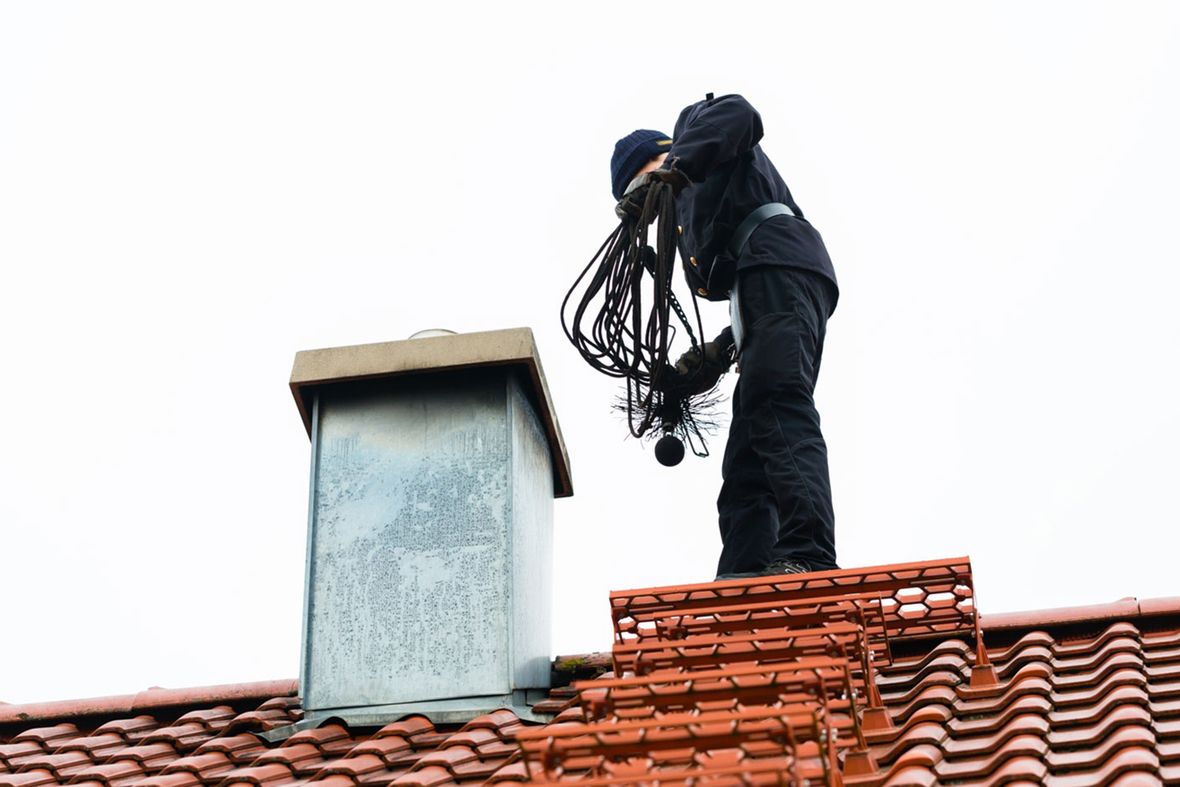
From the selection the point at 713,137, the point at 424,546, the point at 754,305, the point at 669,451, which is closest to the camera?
the point at 424,546

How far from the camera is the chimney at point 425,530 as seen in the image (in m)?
4.92

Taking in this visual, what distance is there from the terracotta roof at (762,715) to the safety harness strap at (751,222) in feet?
4.99

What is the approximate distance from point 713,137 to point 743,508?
1.31 m

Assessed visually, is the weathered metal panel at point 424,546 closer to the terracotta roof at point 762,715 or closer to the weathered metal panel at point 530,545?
the weathered metal panel at point 530,545

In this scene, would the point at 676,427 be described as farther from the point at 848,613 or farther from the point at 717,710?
the point at 717,710

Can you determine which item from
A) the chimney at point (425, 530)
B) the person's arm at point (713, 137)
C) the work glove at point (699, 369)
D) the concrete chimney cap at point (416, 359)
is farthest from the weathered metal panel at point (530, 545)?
the person's arm at point (713, 137)

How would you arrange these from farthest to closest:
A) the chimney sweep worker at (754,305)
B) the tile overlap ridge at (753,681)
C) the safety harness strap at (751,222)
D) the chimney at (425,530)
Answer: the safety harness strap at (751,222) → the chimney sweep worker at (754,305) → the chimney at (425,530) → the tile overlap ridge at (753,681)

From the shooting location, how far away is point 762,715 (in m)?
2.89

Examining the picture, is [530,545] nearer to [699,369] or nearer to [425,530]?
[425,530]

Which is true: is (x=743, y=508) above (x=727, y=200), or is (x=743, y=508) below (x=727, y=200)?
below

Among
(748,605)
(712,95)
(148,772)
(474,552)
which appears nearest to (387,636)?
(474,552)

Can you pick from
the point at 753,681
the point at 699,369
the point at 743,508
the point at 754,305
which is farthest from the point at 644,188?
the point at 753,681

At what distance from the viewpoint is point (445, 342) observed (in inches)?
209

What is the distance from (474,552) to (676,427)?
120cm
